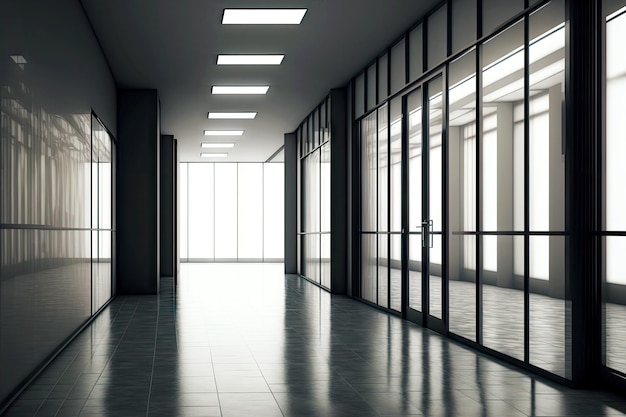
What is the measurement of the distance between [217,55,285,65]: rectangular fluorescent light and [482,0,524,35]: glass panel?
5305 mm

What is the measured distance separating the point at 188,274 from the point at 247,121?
5698 mm

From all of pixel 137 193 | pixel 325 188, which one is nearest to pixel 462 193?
pixel 325 188

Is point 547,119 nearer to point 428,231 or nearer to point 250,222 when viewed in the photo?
point 428,231

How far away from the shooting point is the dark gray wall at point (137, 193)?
52.5ft

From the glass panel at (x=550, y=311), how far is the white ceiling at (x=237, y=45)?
14.0 ft

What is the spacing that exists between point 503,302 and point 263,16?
17.5 ft

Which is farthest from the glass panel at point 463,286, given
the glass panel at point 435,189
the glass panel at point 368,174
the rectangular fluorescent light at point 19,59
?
the rectangular fluorescent light at point 19,59

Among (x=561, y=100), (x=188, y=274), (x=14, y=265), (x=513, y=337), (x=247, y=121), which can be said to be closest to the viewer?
(x=14, y=265)

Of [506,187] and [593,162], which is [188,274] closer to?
[506,187]

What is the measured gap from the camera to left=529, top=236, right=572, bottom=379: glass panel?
22.5 ft

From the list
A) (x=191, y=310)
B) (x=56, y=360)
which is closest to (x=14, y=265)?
(x=56, y=360)

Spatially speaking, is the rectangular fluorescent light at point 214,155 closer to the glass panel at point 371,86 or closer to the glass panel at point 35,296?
the glass panel at point 371,86

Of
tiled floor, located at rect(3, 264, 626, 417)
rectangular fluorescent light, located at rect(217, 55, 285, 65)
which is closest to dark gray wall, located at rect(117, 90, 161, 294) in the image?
rectangular fluorescent light, located at rect(217, 55, 285, 65)

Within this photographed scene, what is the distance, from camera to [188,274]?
2383cm
